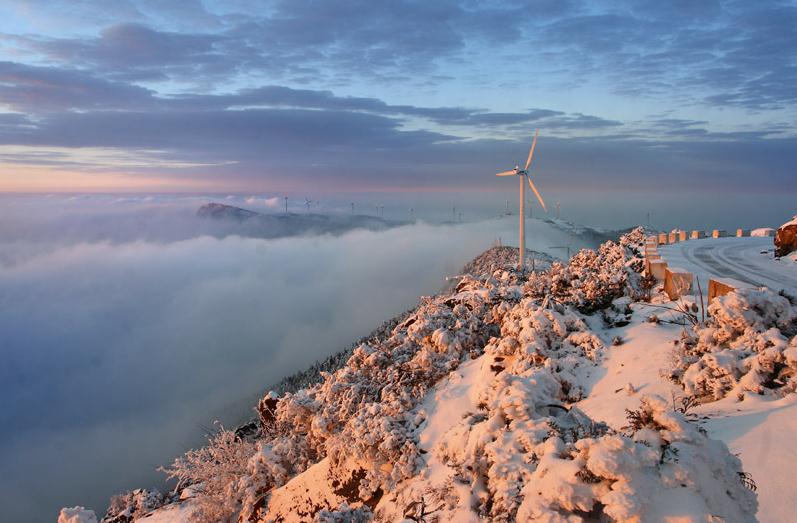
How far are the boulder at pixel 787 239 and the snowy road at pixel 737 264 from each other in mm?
620

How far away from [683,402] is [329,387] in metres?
12.4

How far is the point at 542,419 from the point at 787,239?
27.1 meters

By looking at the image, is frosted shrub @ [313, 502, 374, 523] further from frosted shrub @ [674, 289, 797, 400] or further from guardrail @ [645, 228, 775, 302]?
guardrail @ [645, 228, 775, 302]

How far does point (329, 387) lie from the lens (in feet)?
63.6

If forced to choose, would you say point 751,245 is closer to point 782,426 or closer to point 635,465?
point 782,426

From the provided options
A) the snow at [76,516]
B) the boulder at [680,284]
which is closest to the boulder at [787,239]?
the boulder at [680,284]

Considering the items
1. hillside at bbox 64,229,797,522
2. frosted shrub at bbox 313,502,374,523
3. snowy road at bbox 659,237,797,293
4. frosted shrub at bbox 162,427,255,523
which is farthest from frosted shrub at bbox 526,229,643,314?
frosted shrub at bbox 162,427,255,523

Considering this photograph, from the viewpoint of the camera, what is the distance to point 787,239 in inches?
1098

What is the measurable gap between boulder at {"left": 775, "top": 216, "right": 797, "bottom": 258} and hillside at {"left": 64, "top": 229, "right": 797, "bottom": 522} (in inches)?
369

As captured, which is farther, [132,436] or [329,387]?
[132,436]

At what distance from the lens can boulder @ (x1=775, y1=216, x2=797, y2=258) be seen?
2762cm

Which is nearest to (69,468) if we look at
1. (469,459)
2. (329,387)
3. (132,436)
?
(132,436)

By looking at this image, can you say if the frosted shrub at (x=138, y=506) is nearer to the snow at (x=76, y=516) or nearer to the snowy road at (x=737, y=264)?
the snow at (x=76, y=516)

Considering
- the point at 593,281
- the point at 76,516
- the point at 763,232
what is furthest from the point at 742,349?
the point at 763,232
